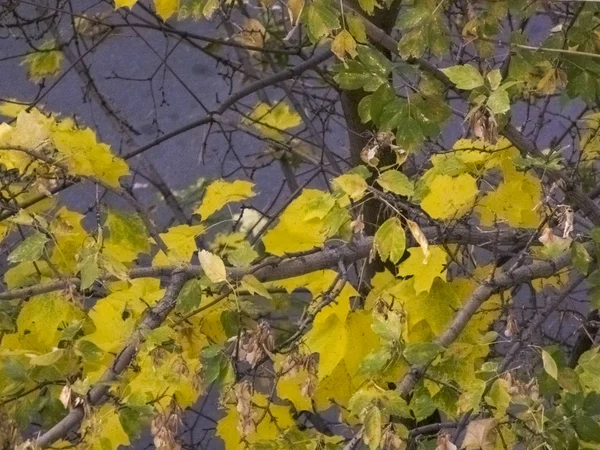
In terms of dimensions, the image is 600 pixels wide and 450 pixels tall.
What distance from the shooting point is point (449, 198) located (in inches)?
48.7

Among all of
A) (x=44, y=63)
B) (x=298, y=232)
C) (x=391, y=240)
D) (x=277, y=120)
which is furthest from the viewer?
(x=277, y=120)

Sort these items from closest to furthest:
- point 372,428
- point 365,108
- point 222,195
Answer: point 372,428 → point 365,108 → point 222,195

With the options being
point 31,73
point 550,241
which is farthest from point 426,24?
point 31,73

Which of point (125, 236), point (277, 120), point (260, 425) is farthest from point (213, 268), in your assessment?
point (277, 120)

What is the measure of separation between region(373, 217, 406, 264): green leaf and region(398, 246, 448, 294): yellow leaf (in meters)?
0.18

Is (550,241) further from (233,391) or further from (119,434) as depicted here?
(119,434)

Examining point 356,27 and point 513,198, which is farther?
point 513,198

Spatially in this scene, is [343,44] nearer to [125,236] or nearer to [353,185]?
[353,185]

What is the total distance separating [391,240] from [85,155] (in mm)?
517

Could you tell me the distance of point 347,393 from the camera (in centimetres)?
141

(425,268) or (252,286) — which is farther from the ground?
(252,286)

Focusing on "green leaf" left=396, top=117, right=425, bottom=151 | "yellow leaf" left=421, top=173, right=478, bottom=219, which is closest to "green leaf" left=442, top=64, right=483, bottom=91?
"green leaf" left=396, top=117, right=425, bottom=151

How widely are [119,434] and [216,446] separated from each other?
192cm

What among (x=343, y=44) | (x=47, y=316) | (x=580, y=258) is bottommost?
(x=580, y=258)
